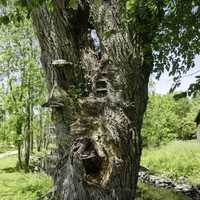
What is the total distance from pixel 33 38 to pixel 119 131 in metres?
23.5

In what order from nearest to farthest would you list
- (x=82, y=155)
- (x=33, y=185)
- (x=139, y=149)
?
(x=82, y=155), (x=139, y=149), (x=33, y=185)

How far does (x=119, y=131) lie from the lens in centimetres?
487

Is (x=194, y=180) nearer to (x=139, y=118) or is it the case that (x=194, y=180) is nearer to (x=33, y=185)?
(x=33, y=185)

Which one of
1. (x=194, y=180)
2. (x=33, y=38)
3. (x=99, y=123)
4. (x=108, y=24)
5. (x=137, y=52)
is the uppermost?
(x=33, y=38)

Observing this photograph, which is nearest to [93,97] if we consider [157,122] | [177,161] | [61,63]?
[61,63]

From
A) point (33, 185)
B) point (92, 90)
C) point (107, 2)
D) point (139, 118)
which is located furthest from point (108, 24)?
point (33, 185)

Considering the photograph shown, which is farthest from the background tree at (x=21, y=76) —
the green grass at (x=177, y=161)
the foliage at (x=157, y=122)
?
the foliage at (x=157, y=122)

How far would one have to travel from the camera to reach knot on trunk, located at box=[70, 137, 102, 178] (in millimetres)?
4684

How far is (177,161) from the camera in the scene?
25.2m

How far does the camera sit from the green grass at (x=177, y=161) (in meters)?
23.5

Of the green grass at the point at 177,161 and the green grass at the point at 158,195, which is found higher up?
the green grass at the point at 177,161

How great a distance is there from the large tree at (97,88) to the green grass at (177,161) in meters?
17.1

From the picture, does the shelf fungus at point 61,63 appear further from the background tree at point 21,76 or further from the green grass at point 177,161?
the background tree at point 21,76

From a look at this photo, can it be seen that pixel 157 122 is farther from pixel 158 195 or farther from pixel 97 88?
pixel 97 88
